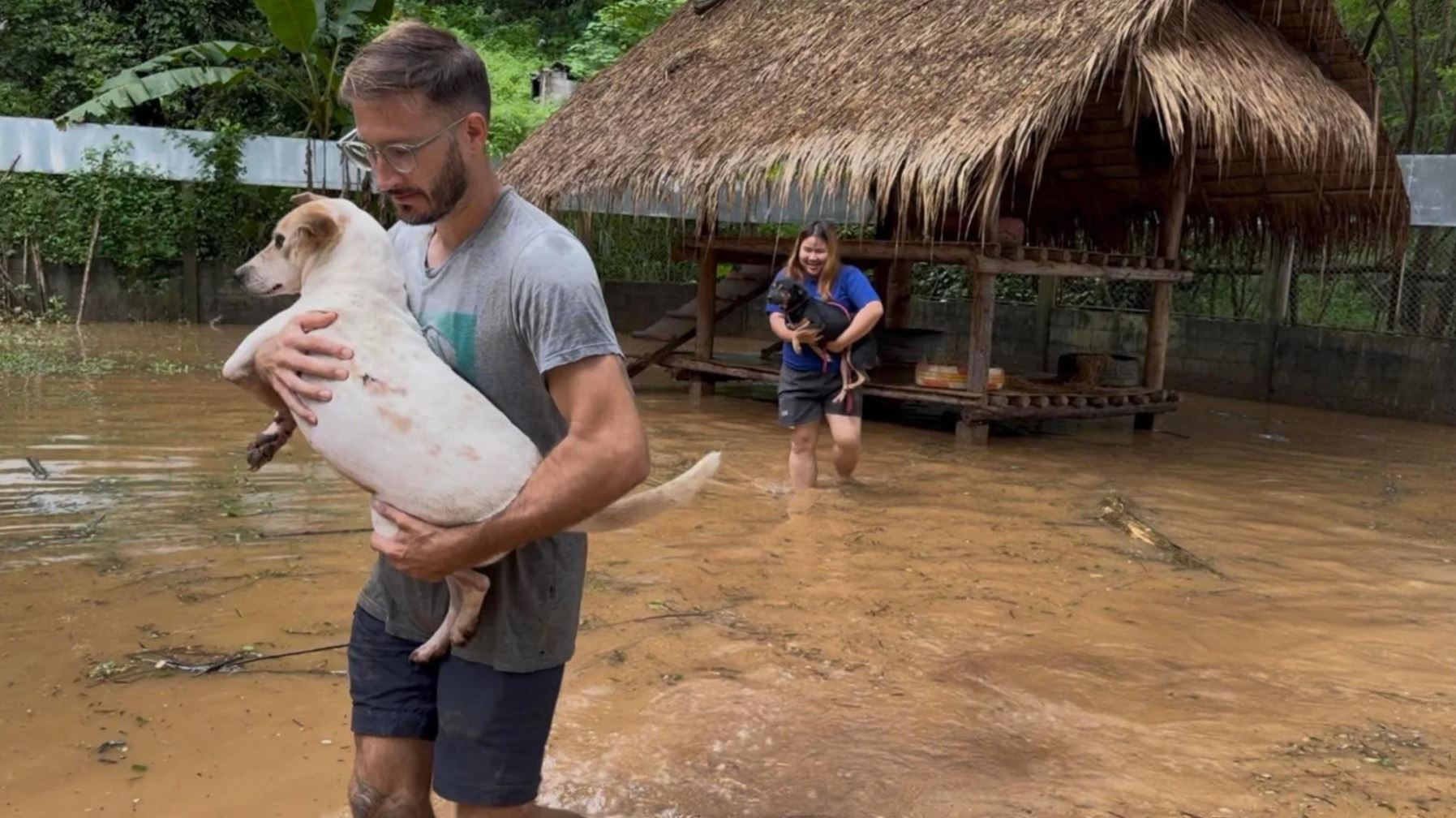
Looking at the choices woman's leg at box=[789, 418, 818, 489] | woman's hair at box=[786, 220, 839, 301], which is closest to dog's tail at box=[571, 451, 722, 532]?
woman's hair at box=[786, 220, 839, 301]

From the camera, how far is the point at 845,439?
6.38 metres

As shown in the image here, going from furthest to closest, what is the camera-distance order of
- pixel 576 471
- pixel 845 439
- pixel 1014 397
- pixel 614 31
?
pixel 614 31 → pixel 1014 397 → pixel 845 439 → pixel 576 471

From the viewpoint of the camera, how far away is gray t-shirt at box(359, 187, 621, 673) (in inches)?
71.6

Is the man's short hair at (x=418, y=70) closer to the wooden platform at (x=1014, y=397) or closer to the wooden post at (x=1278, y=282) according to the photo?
the wooden platform at (x=1014, y=397)

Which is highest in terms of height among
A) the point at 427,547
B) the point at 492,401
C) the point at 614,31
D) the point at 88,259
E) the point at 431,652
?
the point at 614,31

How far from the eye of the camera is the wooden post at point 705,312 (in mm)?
10750

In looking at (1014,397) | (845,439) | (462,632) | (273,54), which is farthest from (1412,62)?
(462,632)

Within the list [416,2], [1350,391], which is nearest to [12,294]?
[416,2]

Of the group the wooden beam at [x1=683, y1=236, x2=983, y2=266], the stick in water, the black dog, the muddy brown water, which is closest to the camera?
the muddy brown water

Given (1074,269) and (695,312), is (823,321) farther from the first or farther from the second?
(695,312)

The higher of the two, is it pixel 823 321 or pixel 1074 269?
pixel 1074 269

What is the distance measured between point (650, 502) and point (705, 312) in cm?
883

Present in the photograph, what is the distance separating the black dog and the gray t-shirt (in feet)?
13.2

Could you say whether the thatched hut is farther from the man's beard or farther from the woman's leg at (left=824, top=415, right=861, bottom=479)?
the man's beard
